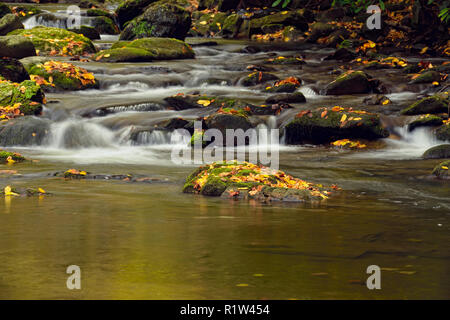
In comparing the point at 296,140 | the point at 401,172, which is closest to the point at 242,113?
the point at 296,140

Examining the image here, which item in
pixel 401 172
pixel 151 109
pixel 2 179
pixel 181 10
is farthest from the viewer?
pixel 181 10

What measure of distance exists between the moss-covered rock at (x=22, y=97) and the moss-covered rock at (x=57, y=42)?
785cm

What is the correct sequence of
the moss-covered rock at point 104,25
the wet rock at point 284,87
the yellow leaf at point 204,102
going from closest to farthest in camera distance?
the yellow leaf at point 204,102, the wet rock at point 284,87, the moss-covered rock at point 104,25

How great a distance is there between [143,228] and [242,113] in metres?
10.5

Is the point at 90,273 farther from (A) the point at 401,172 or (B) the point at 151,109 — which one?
(B) the point at 151,109

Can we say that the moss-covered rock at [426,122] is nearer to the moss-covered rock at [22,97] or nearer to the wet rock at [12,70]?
the moss-covered rock at [22,97]

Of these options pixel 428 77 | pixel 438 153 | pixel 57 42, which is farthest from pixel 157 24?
pixel 438 153

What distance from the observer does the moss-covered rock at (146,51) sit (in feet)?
80.3

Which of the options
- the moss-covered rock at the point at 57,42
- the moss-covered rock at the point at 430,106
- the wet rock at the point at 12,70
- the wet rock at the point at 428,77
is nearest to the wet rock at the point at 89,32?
the moss-covered rock at the point at 57,42

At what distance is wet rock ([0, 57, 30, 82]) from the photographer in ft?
61.2

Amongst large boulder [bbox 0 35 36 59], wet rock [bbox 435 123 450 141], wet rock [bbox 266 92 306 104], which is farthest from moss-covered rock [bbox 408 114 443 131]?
large boulder [bbox 0 35 36 59]

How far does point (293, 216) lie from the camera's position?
6.75m

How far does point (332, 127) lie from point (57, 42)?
13594 mm

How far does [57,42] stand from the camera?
82.8 feet
